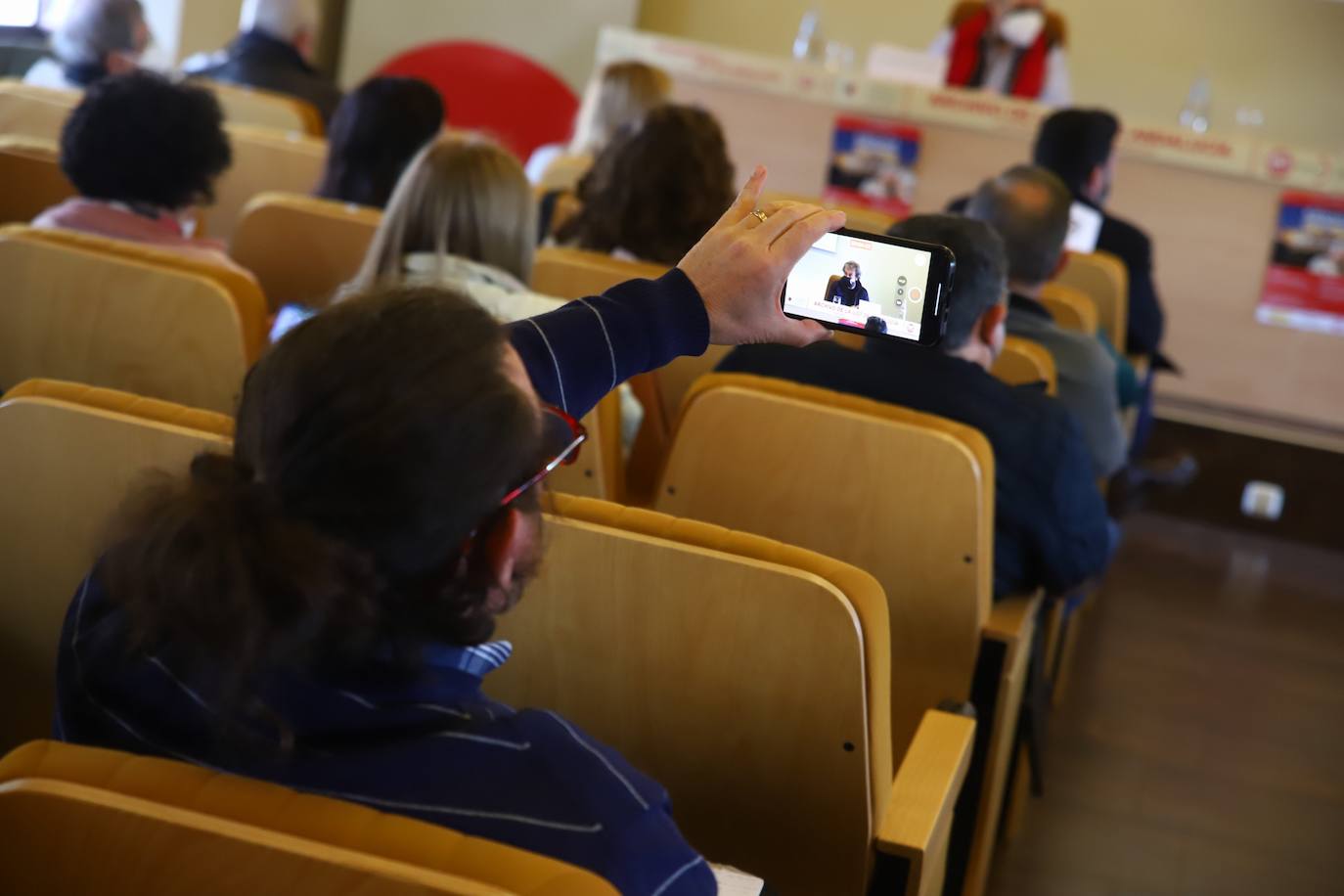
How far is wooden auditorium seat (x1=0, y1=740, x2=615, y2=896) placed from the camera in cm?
74

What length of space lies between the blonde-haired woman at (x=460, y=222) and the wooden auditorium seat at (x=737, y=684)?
45.8 inches

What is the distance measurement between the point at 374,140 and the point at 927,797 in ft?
7.98

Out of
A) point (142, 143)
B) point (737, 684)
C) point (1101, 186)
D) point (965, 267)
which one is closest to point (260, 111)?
point (142, 143)

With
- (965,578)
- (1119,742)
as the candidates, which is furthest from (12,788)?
(1119,742)

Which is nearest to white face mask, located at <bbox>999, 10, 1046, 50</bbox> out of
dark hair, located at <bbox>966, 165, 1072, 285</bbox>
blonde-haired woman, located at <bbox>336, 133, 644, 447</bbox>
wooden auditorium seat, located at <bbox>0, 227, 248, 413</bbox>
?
dark hair, located at <bbox>966, 165, 1072, 285</bbox>

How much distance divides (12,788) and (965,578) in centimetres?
128

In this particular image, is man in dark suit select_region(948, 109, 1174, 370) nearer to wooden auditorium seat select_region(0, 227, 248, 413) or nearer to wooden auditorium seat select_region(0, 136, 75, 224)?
wooden auditorium seat select_region(0, 136, 75, 224)

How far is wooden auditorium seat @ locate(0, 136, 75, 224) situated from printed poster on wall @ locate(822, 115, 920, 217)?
300cm

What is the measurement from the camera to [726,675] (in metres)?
1.33

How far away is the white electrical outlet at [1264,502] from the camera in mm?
4688

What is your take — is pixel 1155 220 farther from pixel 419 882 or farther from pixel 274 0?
pixel 419 882

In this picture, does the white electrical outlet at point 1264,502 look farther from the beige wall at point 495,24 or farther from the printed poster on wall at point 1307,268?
the beige wall at point 495,24

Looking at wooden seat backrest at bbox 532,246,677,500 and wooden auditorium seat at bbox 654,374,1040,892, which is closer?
wooden auditorium seat at bbox 654,374,1040,892

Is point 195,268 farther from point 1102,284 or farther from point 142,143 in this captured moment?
point 1102,284
